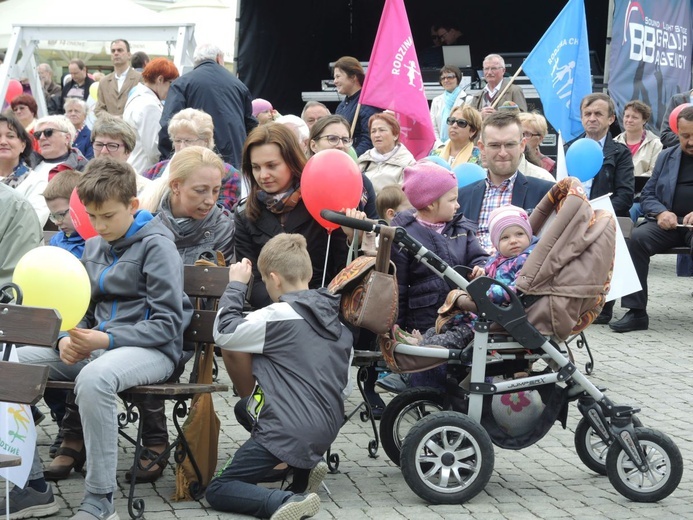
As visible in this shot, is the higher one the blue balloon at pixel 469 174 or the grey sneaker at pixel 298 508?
the blue balloon at pixel 469 174

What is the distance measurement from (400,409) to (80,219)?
74.8 inches

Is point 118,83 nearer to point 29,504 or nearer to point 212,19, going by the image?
point 212,19

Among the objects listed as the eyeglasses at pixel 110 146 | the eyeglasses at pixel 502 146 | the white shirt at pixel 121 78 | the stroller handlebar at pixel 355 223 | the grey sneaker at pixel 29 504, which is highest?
the white shirt at pixel 121 78

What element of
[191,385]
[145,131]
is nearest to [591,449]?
[191,385]

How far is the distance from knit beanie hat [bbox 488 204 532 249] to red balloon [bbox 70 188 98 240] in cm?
202

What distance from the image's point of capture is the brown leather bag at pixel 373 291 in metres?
5.13

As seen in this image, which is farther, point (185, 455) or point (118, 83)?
point (118, 83)

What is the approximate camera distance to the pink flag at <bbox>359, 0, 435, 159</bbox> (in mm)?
10039

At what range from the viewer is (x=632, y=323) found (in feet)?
32.6

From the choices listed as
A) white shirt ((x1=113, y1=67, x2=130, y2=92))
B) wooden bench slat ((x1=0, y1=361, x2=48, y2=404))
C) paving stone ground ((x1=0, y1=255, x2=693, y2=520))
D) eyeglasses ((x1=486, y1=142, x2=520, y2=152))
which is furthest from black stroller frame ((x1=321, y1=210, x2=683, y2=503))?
white shirt ((x1=113, y1=67, x2=130, y2=92))

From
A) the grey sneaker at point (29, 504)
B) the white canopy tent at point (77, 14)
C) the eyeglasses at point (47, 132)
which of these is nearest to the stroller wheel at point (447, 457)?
the grey sneaker at point (29, 504)

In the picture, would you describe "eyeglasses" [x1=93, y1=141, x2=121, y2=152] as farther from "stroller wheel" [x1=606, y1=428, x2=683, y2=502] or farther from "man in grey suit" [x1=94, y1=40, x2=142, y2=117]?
"man in grey suit" [x1=94, y1=40, x2=142, y2=117]

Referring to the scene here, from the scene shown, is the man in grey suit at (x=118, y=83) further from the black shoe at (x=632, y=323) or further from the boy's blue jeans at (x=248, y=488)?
the boy's blue jeans at (x=248, y=488)

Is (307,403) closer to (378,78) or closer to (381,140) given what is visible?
(381,140)
